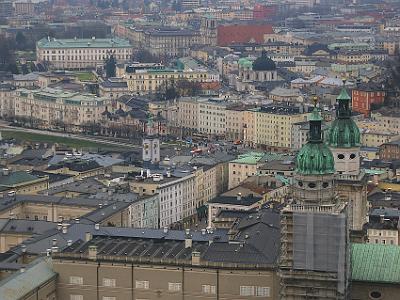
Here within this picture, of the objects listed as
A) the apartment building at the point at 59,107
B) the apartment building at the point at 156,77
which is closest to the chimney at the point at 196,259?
the apartment building at the point at 59,107

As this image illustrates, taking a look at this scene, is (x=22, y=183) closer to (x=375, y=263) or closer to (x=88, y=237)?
(x=88, y=237)

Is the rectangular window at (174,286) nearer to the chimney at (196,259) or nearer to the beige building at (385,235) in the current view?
the chimney at (196,259)

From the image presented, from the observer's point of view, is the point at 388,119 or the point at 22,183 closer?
the point at 22,183

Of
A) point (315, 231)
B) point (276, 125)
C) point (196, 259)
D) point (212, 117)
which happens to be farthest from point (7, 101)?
point (315, 231)

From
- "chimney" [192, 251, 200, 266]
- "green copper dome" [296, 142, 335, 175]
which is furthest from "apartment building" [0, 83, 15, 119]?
"green copper dome" [296, 142, 335, 175]

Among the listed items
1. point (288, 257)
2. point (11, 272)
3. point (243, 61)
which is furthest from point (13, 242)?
point (243, 61)
